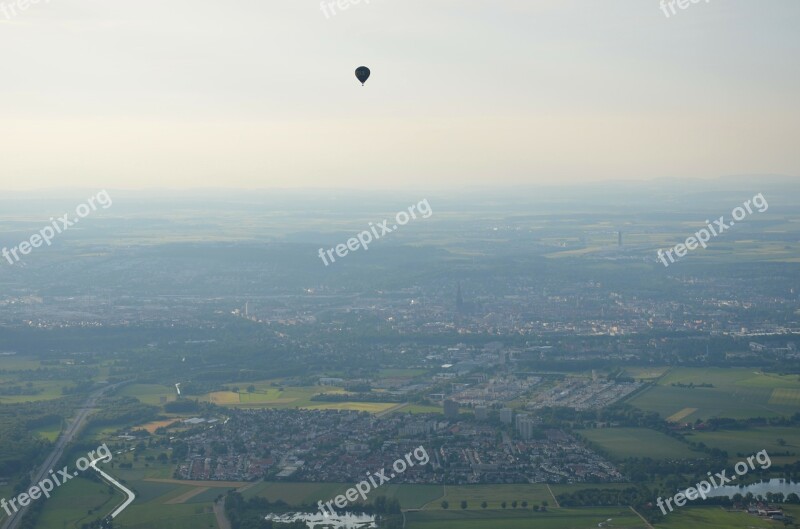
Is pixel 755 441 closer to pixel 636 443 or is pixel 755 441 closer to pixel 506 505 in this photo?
pixel 636 443

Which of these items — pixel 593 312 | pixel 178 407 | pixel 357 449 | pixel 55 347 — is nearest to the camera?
pixel 357 449

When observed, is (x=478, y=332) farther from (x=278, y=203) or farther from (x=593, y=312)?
(x=278, y=203)

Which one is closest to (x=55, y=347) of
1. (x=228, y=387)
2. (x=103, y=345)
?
(x=103, y=345)
